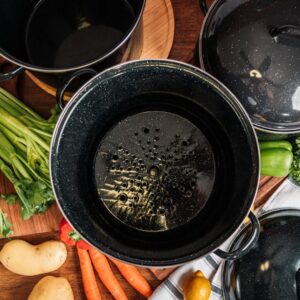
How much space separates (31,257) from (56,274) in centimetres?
8

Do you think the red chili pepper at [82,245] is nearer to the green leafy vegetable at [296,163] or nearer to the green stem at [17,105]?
the green stem at [17,105]

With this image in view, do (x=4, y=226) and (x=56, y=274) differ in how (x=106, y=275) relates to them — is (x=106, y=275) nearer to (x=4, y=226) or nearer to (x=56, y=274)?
(x=56, y=274)

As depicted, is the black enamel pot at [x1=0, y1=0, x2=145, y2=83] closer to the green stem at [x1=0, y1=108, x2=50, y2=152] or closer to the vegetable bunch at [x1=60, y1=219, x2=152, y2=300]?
the green stem at [x1=0, y1=108, x2=50, y2=152]

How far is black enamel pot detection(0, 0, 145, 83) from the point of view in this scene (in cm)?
105

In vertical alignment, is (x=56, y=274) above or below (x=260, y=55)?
below

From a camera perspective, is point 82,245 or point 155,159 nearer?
point 155,159

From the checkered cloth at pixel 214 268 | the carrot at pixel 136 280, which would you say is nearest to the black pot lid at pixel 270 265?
the checkered cloth at pixel 214 268

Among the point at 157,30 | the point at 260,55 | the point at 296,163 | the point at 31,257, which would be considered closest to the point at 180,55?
the point at 157,30

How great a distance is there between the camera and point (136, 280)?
43.4 inches

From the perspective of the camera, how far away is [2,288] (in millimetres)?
1141

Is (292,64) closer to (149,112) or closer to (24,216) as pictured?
(149,112)

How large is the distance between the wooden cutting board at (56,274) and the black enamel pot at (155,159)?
0.79 feet

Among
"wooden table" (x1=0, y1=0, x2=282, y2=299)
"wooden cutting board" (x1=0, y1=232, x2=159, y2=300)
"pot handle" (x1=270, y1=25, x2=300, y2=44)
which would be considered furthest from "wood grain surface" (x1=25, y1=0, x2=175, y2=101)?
"wooden cutting board" (x1=0, y1=232, x2=159, y2=300)

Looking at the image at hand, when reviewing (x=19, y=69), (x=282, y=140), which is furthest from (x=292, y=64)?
(x=19, y=69)
